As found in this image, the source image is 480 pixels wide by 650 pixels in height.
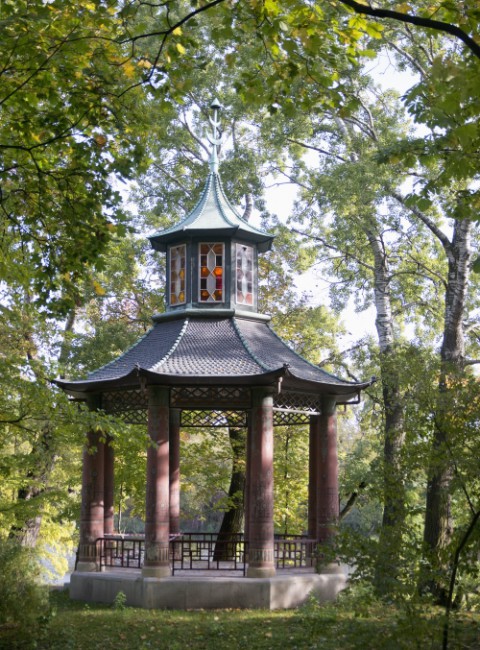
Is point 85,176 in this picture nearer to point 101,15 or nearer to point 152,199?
point 101,15

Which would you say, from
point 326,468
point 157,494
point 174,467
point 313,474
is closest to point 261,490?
point 157,494

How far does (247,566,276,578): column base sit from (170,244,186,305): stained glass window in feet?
19.3

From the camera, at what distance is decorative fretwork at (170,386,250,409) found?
17.2 meters

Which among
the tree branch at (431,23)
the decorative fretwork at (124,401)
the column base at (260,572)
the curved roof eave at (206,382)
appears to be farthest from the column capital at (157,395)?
the tree branch at (431,23)

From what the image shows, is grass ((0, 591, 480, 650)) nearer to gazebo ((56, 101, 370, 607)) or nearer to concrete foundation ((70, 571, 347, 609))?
concrete foundation ((70, 571, 347, 609))

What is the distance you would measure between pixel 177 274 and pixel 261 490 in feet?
17.3

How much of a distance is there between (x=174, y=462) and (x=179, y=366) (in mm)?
3923

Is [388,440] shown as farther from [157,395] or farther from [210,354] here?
[157,395]

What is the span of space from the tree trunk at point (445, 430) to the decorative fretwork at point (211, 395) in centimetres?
401

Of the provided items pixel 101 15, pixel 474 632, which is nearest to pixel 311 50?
pixel 101 15

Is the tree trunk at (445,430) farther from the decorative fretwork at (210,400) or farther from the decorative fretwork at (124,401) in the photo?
the decorative fretwork at (124,401)

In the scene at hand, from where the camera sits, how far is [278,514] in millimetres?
24266

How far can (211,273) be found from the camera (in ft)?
60.6

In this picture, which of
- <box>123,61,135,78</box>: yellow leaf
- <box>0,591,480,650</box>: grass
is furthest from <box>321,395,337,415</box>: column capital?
<box>123,61,135,78</box>: yellow leaf
